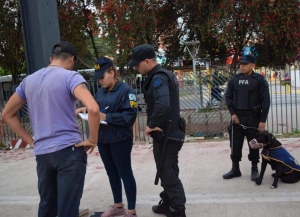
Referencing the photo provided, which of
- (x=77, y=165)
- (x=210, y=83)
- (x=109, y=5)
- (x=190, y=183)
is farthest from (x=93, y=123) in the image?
(x=109, y=5)

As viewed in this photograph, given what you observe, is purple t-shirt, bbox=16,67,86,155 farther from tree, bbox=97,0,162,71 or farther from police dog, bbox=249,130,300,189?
tree, bbox=97,0,162,71

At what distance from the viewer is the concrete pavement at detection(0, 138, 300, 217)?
13.0 feet

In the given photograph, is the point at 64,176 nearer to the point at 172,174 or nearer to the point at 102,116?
the point at 102,116

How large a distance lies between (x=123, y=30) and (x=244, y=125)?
6.88 metres

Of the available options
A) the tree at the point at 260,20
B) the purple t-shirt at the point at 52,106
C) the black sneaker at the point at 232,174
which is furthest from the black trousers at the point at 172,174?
the tree at the point at 260,20

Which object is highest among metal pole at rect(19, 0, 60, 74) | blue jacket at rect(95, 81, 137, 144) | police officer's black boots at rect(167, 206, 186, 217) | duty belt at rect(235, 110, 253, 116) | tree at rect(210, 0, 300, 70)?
tree at rect(210, 0, 300, 70)

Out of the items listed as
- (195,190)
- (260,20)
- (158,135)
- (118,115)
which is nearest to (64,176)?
(118,115)

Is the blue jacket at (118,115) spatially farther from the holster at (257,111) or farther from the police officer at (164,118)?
the holster at (257,111)

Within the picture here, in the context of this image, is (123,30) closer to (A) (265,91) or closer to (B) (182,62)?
(B) (182,62)

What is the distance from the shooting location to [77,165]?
2.71m

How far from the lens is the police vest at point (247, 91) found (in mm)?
4633

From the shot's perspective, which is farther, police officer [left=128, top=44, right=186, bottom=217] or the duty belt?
the duty belt

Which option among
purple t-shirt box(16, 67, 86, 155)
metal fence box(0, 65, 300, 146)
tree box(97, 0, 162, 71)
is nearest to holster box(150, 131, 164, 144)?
purple t-shirt box(16, 67, 86, 155)

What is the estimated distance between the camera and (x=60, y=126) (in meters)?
2.65
